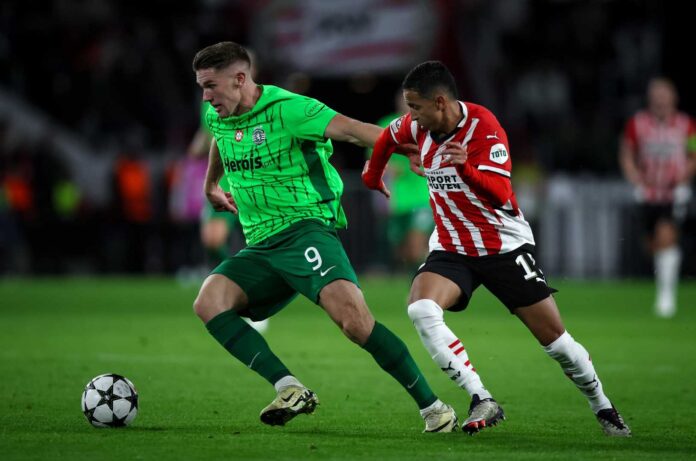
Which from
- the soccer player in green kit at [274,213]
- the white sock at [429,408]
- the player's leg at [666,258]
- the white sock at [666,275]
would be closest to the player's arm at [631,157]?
the player's leg at [666,258]

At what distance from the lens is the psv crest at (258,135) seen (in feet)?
22.9

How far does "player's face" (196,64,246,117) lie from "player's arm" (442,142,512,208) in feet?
3.98

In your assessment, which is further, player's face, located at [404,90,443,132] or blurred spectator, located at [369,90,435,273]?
blurred spectator, located at [369,90,435,273]

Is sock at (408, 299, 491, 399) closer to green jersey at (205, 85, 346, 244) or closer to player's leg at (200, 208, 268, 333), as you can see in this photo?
green jersey at (205, 85, 346, 244)

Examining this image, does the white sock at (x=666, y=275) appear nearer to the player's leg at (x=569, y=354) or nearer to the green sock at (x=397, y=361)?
the player's leg at (x=569, y=354)

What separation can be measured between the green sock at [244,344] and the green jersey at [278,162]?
0.50 m

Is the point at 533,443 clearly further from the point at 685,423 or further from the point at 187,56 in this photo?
the point at 187,56

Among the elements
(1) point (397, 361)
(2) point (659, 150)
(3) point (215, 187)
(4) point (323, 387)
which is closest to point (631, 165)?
(2) point (659, 150)

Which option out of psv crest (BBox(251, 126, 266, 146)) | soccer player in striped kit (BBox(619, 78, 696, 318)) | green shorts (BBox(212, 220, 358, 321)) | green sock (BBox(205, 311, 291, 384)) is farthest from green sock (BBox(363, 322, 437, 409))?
soccer player in striped kit (BBox(619, 78, 696, 318))

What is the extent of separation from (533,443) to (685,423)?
117cm

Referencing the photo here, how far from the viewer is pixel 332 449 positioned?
6.16m

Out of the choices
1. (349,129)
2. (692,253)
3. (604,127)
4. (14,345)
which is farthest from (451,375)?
(604,127)

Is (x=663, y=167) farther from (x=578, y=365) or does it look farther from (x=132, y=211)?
(x=132, y=211)

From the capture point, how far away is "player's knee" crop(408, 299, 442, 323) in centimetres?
660
